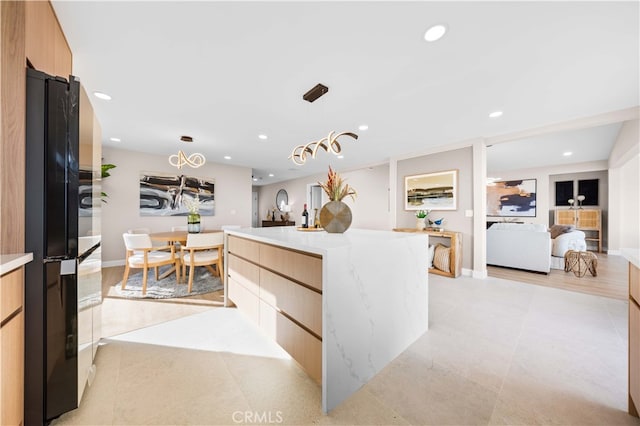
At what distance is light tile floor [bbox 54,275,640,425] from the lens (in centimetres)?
121

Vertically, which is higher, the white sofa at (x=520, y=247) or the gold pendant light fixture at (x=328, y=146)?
the gold pendant light fixture at (x=328, y=146)

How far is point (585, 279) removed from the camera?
361cm

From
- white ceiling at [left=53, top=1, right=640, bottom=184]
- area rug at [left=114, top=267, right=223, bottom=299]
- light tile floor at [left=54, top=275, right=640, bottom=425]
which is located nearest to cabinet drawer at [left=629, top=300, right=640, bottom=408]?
light tile floor at [left=54, top=275, right=640, bottom=425]

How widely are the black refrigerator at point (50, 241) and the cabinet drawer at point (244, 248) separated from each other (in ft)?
3.41

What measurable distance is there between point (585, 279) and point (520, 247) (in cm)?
87

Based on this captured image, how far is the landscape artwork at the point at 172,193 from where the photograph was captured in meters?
5.06

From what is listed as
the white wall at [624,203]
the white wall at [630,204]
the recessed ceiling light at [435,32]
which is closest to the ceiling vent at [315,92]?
the recessed ceiling light at [435,32]

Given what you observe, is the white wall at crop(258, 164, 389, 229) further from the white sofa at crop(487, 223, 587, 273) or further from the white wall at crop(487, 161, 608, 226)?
the white wall at crop(487, 161, 608, 226)

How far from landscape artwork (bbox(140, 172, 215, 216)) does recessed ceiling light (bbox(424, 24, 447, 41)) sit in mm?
5166

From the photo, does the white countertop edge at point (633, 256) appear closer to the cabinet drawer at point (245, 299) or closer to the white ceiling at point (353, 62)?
the white ceiling at point (353, 62)

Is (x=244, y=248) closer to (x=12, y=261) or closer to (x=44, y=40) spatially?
(x=12, y=261)

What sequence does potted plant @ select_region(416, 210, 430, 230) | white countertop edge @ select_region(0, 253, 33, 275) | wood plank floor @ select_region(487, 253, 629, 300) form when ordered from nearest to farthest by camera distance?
white countertop edge @ select_region(0, 253, 33, 275), wood plank floor @ select_region(487, 253, 629, 300), potted plant @ select_region(416, 210, 430, 230)

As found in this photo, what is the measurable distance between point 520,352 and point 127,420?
8.34 feet

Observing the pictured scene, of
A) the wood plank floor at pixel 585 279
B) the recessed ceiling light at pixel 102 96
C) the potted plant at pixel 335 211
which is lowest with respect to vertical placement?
the wood plank floor at pixel 585 279
